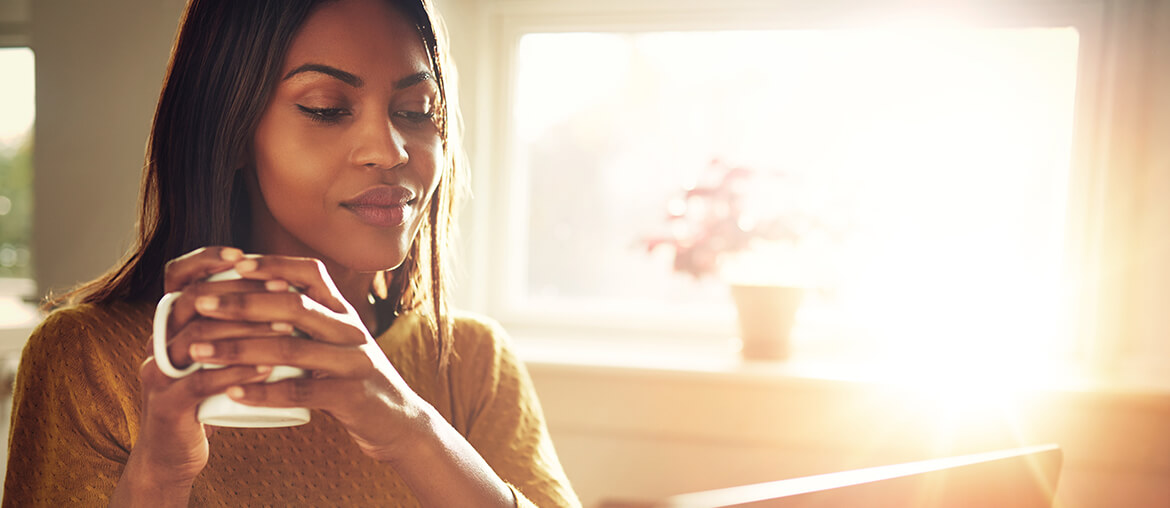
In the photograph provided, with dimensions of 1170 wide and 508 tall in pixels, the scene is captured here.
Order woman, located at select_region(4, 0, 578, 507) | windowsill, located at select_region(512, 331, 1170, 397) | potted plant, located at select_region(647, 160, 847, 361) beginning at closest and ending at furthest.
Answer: woman, located at select_region(4, 0, 578, 507), windowsill, located at select_region(512, 331, 1170, 397), potted plant, located at select_region(647, 160, 847, 361)

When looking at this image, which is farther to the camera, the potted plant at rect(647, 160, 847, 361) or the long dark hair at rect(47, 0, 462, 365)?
the potted plant at rect(647, 160, 847, 361)

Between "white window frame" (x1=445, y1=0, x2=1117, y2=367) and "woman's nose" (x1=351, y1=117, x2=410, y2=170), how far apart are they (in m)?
1.14

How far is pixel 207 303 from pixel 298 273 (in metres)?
0.05

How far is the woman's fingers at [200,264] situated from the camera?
458mm

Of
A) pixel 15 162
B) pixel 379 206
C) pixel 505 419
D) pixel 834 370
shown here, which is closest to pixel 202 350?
pixel 379 206

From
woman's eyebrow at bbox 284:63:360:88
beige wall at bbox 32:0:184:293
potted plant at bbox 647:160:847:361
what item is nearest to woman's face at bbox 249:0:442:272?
woman's eyebrow at bbox 284:63:360:88

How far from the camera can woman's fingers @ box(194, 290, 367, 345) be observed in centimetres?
44

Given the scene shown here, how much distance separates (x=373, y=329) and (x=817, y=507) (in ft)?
2.01

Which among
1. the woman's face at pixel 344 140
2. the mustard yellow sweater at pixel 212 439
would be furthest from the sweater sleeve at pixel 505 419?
the woman's face at pixel 344 140

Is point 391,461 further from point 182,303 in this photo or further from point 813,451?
point 813,451

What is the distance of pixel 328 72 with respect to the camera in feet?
2.28

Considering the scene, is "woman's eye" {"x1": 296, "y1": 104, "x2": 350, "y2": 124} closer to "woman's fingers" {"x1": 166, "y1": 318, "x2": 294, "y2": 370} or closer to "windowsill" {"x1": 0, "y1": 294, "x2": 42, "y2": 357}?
"woman's fingers" {"x1": 166, "y1": 318, "x2": 294, "y2": 370}

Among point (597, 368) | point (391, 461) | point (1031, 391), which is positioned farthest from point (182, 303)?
point (1031, 391)

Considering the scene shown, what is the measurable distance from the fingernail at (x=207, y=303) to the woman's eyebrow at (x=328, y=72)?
1.06 feet
